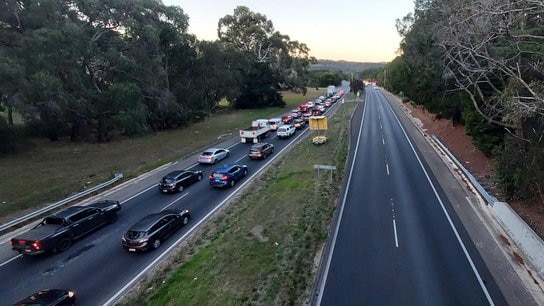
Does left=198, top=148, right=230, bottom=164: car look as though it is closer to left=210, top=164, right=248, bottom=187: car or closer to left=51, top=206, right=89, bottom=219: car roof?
left=210, top=164, right=248, bottom=187: car

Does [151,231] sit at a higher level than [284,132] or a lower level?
higher

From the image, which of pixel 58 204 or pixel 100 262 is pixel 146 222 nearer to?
pixel 100 262

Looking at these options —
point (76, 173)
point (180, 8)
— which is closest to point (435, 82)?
point (180, 8)

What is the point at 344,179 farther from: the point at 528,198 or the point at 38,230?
the point at 38,230

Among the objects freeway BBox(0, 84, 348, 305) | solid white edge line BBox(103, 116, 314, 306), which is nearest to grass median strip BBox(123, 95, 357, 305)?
solid white edge line BBox(103, 116, 314, 306)

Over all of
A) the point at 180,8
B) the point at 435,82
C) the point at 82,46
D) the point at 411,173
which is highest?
the point at 180,8

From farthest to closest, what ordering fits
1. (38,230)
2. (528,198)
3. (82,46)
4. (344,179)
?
(82,46), (344,179), (528,198), (38,230)

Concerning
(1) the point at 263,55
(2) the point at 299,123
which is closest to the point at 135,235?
(2) the point at 299,123
